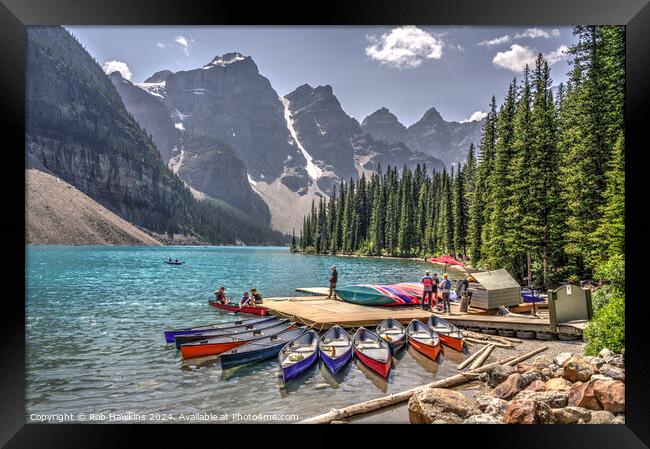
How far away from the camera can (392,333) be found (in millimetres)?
16641

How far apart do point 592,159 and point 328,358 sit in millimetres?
17445

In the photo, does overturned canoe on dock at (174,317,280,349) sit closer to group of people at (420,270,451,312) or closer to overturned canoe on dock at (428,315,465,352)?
overturned canoe on dock at (428,315,465,352)

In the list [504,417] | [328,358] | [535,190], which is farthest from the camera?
[535,190]

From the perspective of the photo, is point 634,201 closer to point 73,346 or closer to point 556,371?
point 556,371

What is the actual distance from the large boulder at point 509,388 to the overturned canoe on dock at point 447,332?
499cm

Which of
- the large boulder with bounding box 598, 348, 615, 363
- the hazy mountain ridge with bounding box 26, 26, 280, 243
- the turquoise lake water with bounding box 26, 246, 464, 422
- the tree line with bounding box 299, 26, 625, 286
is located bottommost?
the turquoise lake water with bounding box 26, 246, 464, 422

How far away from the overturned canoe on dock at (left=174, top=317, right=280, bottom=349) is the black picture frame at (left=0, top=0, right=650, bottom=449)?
763 centimetres

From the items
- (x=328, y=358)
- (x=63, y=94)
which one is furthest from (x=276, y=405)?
(x=63, y=94)

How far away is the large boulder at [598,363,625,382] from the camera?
9.29m

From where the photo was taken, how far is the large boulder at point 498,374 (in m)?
11.2

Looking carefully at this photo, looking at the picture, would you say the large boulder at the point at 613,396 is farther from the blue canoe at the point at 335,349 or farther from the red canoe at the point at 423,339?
the blue canoe at the point at 335,349

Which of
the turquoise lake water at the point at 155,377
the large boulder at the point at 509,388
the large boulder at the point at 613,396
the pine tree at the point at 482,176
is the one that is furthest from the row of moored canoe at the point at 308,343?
the pine tree at the point at 482,176

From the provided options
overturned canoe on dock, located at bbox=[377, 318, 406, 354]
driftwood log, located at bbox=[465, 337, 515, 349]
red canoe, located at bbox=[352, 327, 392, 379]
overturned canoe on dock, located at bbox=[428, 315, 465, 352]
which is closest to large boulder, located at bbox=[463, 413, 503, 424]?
red canoe, located at bbox=[352, 327, 392, 379]
